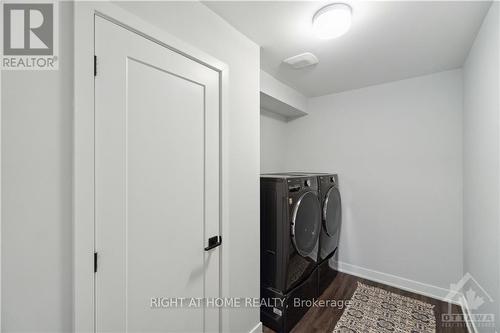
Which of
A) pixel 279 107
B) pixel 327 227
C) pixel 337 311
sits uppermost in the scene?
pixel 279 107

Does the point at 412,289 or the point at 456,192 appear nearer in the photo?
the point at 456,192

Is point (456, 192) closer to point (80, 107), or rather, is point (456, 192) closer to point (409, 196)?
point (409, 196)

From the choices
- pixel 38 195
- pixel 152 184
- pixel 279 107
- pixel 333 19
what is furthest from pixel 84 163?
pixel 279 107

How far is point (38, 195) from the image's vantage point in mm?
753

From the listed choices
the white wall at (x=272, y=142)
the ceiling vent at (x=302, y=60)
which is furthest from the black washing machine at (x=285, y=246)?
the ceiling vent at (x=302, y=60)

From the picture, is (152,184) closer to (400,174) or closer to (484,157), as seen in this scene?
(484,157)

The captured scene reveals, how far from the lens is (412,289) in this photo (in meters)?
2.34

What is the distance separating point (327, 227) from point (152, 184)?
1898mm

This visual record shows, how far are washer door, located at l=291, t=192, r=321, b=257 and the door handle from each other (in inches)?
25.0

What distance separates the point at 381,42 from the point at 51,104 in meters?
2.14

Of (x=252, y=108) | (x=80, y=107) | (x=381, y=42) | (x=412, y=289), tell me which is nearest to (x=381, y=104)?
(x=381, y=42)

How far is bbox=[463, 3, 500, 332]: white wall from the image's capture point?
1196mm

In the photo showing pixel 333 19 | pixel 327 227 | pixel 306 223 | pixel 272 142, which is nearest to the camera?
pixel 333 19

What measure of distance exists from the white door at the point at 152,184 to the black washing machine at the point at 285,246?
56 cm
